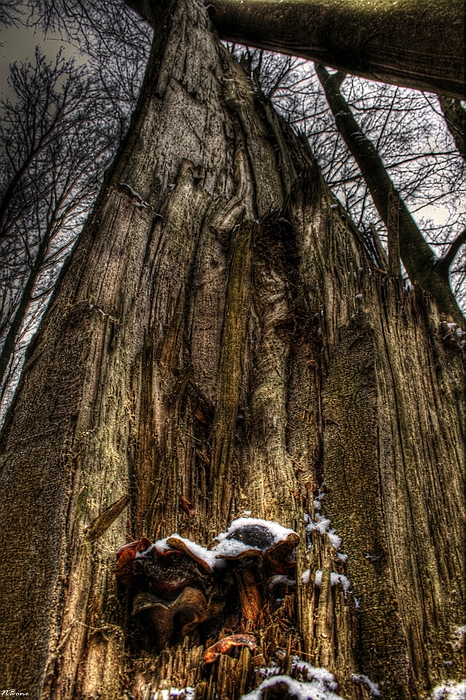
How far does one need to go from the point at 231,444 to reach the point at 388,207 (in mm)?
2702

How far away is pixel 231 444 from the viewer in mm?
1893

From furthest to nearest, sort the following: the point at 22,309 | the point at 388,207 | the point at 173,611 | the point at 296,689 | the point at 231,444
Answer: the point at 22,309, the point at 388,207, the point at 231,444, the point at 173,611, the point at 296,689

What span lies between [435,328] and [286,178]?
84.0 inches

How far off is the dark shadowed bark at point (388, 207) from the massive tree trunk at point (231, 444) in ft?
2.77

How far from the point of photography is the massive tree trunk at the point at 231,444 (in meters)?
1.32

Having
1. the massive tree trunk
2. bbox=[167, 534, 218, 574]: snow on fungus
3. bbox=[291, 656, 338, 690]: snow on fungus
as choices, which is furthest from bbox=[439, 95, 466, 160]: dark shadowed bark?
bbox=[291, 656, 338, 690]: snow on fungus

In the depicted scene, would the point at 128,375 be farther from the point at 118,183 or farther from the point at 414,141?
the point at 414,141

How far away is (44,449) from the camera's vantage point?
168 centimetres

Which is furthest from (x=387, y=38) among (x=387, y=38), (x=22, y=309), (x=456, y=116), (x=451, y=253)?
(x=22, y=309)

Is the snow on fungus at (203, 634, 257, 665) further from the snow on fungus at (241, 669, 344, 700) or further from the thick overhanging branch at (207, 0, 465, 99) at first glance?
the thick overhanging branch at (207, 0, 465, 99)

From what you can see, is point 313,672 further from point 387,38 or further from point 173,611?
point 387,38

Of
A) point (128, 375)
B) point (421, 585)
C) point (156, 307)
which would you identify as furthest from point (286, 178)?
point (421, 585)

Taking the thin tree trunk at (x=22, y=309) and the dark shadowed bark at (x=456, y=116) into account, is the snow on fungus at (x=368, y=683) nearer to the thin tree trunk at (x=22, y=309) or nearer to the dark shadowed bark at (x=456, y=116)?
the dark shadowed bark at (x=456, y=116)

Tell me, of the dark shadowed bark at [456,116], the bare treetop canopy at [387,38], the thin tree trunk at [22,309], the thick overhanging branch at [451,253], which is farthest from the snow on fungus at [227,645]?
the thin tree trunk at [22,309]
